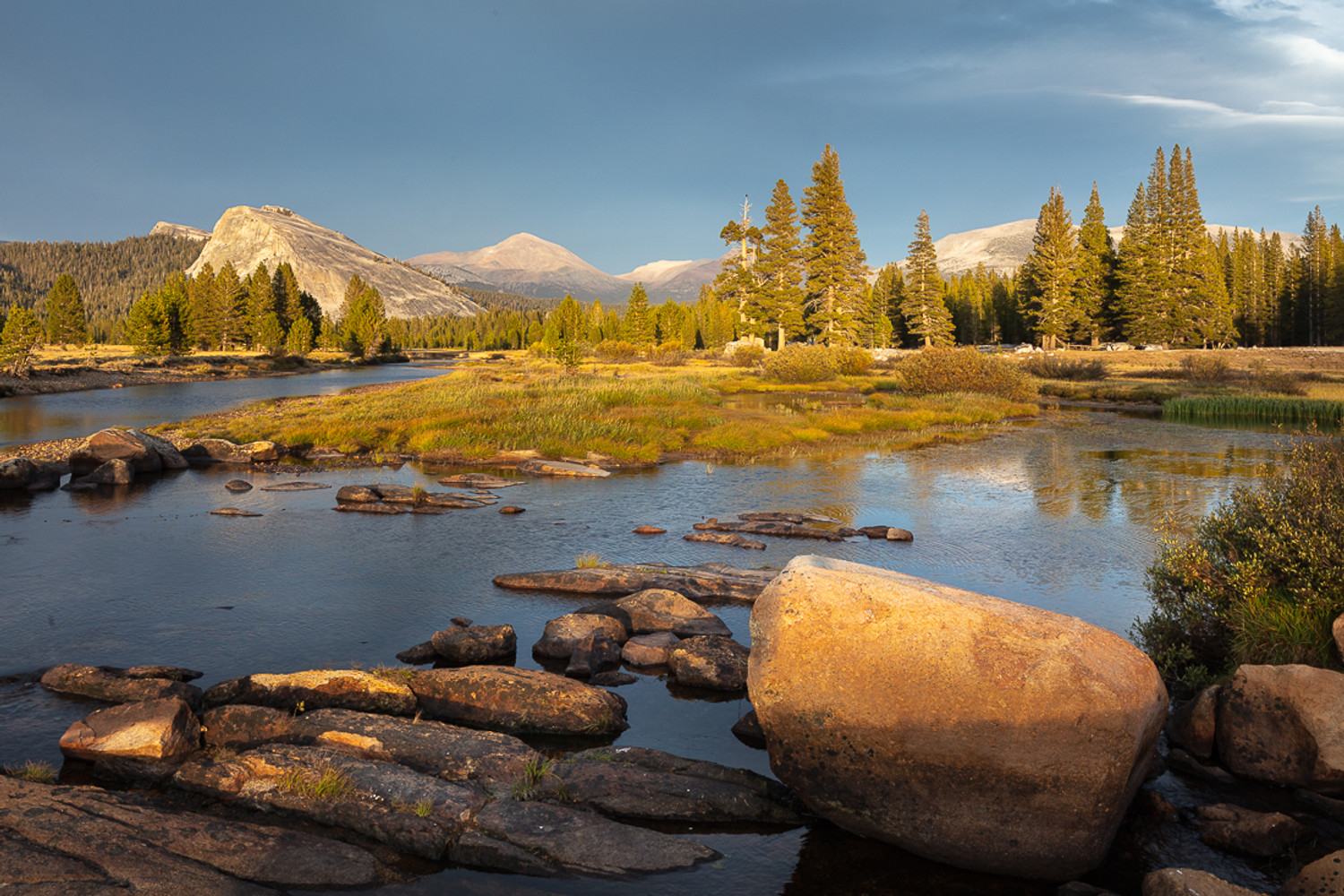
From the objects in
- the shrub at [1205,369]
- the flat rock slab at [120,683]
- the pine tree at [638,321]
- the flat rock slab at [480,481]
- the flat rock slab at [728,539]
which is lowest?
the flat rock slab at [728,539]

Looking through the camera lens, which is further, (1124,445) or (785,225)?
(785,225)

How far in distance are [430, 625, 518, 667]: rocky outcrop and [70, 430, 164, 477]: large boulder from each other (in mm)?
19274

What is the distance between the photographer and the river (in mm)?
7902

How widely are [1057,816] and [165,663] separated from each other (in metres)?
10.1

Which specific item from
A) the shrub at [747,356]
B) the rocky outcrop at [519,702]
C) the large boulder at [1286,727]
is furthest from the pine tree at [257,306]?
the large boulder at [1286,727]

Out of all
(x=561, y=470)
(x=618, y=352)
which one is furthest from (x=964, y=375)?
(x=618, y=352)

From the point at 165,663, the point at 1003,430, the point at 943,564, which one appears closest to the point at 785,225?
the point at 1003,430

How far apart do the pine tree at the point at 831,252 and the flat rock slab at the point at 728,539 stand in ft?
200

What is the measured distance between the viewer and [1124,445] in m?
31.2

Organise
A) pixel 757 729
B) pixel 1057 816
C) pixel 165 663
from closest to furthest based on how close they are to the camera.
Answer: pixel 1057 816
pixel 757 729
pixel 165 663

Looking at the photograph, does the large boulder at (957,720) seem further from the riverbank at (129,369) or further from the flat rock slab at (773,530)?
the riverbank at (129,369)

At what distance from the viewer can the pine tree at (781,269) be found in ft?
257

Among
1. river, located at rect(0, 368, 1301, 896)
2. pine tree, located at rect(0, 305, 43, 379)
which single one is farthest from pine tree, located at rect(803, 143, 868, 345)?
pine tree, located at rect(0, 305, 43, 379)

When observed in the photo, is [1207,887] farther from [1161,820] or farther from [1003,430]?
[1003,430]
